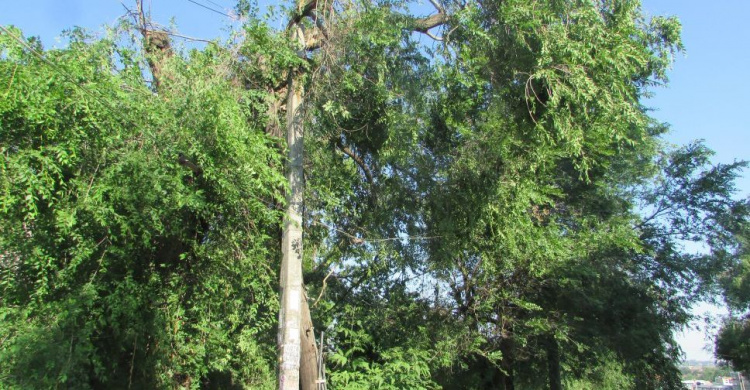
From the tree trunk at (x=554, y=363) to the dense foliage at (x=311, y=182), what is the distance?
1.83 metres

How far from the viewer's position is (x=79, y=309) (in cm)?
660

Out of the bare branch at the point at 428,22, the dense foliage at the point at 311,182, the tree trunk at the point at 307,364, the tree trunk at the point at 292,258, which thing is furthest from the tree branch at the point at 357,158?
the tree trunk at the point at 307,364

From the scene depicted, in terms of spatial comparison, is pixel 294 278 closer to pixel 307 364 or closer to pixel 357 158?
pixel 307 364

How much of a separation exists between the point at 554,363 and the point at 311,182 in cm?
1051

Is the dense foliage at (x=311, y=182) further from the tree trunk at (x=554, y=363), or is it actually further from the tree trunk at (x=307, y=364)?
the tree trunk at (x=554, y=363)

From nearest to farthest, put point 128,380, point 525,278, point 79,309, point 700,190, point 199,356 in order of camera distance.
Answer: point 79,309, point 128,380, point 199,356, point 525,278, point 700,190

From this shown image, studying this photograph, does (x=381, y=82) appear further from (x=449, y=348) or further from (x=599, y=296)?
(x=599, y=296)

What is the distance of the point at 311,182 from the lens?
9.98m

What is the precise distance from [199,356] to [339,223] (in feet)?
11.3

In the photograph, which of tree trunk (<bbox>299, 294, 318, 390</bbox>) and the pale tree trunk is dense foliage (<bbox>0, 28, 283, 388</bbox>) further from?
tree trunk (<bbox>299, 294, 318, 390</bbox>)

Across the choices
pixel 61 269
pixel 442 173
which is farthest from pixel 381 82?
pixel 61 269

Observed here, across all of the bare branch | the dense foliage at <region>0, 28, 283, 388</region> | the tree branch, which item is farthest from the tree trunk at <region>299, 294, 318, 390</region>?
the bare branch

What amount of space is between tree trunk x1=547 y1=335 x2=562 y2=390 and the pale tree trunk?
954 cm

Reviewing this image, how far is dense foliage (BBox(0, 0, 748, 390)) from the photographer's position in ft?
21.3
